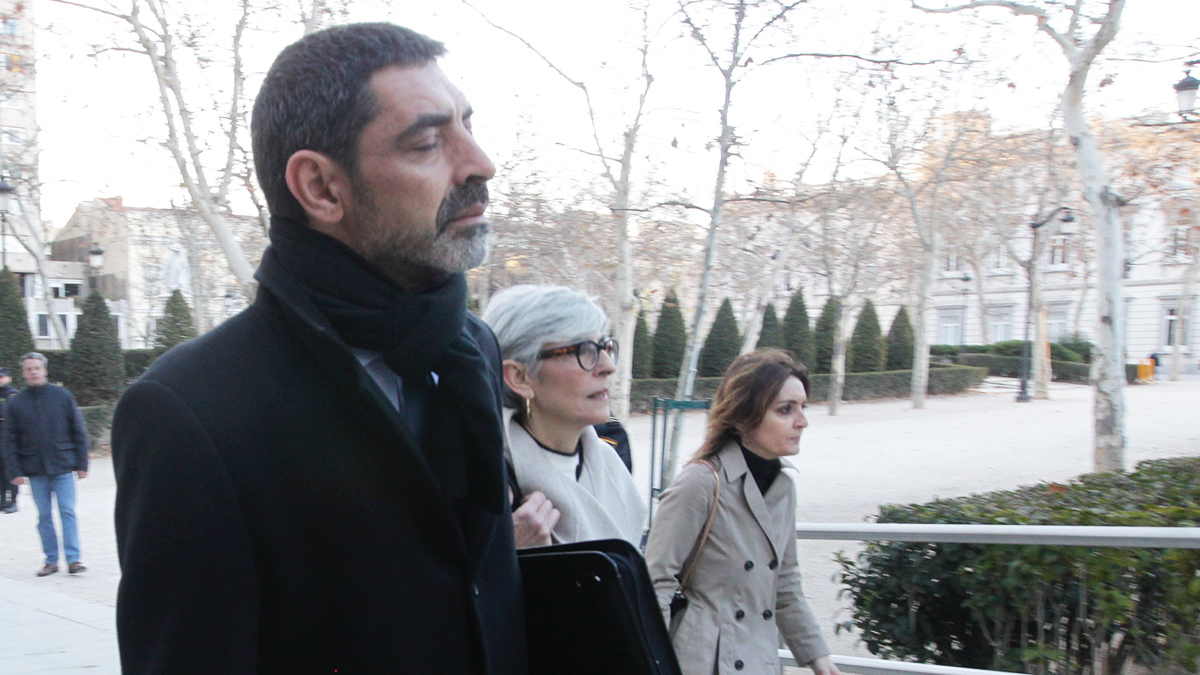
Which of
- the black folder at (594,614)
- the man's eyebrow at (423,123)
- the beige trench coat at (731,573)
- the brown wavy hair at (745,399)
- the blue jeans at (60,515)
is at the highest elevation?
the man's eyebrow at (423,123)

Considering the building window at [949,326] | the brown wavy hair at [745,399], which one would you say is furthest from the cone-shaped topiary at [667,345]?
the building window at [949,326]

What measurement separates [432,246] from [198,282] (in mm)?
33042

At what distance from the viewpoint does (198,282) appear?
31719mm

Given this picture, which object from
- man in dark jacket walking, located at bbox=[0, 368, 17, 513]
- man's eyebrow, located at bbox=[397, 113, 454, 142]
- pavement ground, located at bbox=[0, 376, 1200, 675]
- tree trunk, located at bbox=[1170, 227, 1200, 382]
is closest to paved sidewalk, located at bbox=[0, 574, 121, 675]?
pavement ground, located at bbox=[0, 376, 1200, 675]

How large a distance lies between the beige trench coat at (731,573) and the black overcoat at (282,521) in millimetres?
1514

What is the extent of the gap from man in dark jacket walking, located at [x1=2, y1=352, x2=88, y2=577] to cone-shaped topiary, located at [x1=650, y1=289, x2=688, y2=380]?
71.6 ft

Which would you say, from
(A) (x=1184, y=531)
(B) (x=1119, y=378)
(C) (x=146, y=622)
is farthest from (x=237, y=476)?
(B) (x=1119, y=378)

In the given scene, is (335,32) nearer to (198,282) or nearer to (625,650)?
(625,650)

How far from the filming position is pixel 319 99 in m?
1.21

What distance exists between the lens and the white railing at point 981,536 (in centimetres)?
294

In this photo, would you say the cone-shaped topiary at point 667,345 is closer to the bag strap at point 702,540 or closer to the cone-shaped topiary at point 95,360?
the cone-shaped topiary at point 95,360

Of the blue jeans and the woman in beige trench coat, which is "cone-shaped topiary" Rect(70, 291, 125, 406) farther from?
the woman in beige trench coat

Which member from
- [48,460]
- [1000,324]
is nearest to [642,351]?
[48,460]

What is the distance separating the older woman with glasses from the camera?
2.26 meters
